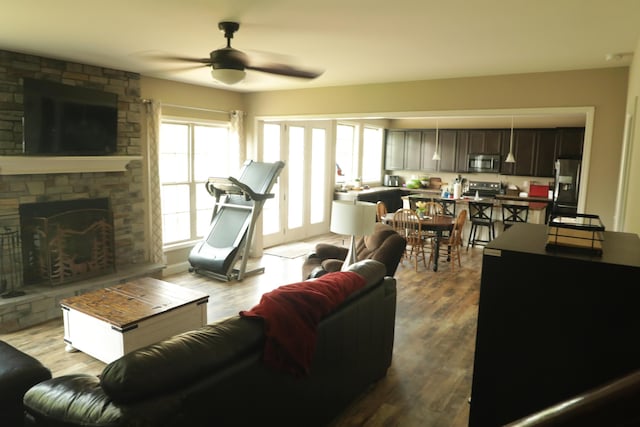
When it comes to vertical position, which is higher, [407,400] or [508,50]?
[508,50]

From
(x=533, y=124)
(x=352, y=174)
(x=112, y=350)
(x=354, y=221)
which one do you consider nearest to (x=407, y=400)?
(x=354, y=221)

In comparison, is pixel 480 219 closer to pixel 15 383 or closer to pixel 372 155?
pixel 372 155

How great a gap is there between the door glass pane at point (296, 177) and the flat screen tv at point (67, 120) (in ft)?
11.0

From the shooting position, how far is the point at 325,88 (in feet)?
19.4

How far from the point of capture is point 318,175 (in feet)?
28.0

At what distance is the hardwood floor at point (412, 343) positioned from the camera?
2.88 meters

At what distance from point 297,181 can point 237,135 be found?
5.58ft

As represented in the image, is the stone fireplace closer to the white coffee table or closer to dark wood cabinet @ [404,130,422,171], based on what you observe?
the white coffee table

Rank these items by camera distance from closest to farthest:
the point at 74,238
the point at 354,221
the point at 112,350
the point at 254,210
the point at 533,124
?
the point at 112,350
the point at 354,221
the point at 74,238
the point at 254,210
the point at 533,124

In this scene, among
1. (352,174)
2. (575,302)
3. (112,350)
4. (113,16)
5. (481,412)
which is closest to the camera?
(575,302)

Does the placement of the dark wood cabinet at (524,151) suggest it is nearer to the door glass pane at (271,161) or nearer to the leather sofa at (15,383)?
the door glass pane at (271,161)

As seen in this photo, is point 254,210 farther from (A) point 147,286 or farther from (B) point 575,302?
(B) point 575,302

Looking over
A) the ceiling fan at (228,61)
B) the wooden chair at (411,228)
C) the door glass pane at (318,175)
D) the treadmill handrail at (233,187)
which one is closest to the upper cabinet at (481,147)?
the door glass pane at (318,175)

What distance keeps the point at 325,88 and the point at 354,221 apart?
287 cm
